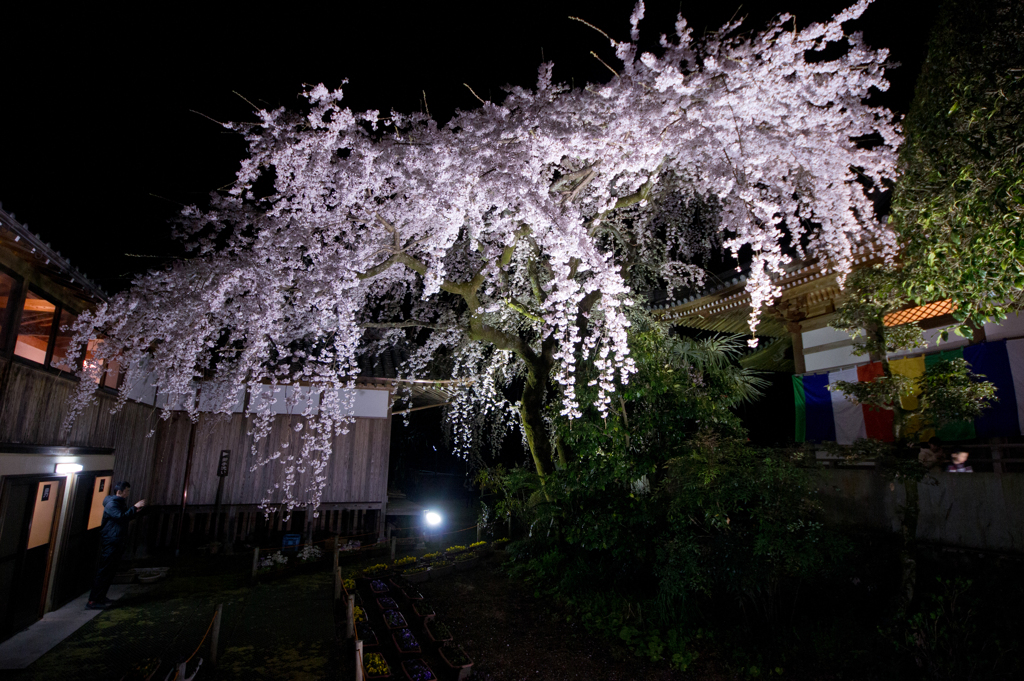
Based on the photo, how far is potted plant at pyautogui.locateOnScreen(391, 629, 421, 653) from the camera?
6449 millimetres

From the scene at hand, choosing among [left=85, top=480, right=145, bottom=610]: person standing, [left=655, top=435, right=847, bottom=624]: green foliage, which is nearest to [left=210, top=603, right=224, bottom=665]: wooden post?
[left=85, top=480, right=145, bottom=610]: person standing

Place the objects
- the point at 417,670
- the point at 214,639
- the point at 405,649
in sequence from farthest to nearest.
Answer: the point at 405,649 < the point at 417,670 < the point at 214,639

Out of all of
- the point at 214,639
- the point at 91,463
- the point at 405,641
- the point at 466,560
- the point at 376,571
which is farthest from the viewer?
the point at 466,560

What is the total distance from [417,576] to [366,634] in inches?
106

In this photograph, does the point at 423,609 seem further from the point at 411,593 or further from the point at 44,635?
the point at 44,635

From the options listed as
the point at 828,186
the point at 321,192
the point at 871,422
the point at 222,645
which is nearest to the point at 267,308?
the point at 321,192

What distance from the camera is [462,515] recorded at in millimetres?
17281

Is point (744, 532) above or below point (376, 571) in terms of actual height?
above

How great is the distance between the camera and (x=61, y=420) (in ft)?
23.2

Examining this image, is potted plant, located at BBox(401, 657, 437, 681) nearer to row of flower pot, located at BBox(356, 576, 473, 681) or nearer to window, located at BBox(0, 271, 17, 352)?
row of flower pot, located at BBox(356, 576, 473, 681)

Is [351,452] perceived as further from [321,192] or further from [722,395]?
[722,395]

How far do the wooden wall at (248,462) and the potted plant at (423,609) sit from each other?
559cm

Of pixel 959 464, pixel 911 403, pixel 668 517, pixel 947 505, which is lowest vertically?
pixel 668 517

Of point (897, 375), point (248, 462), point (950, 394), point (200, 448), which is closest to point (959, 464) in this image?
point (950, 394)
